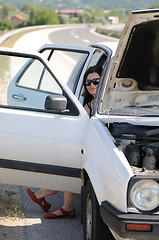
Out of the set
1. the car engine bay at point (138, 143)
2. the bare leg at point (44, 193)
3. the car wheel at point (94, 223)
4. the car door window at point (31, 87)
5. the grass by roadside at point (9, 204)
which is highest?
the car door window at point (31, 87)

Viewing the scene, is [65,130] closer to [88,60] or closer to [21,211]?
[21,211]

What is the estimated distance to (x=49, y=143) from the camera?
4426 millimetres

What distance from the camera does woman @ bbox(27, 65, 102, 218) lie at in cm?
491

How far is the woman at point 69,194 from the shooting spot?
16.1 ft

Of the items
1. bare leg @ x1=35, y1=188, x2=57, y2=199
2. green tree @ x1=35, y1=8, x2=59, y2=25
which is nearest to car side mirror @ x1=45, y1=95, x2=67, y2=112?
bare leg @ x1=35, y1=188, x2=57, y2=199

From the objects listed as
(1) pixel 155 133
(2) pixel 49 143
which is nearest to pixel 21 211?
(2) pixel 49 143

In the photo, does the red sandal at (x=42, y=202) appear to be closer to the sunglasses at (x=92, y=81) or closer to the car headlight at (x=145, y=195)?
the sunglasses at (x=92, y=81)

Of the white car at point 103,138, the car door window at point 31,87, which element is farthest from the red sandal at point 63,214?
the car door window at point 31,87

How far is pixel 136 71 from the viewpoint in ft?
16.8

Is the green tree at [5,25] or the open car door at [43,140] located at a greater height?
the open car door at [43,140]

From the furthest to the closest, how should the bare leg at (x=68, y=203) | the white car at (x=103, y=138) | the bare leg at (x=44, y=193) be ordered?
the bare leg at (x=44, y=193) → the bare leg at (x=68, y=203) → the white car at (x=103, y=138)

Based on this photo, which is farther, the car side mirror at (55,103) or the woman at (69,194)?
the woman at (69,194)

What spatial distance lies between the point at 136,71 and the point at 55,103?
1.16m

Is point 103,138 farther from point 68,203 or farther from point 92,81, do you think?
point 92,81
